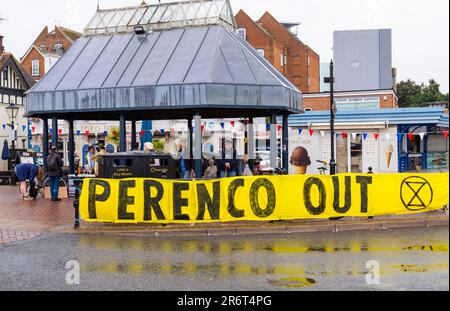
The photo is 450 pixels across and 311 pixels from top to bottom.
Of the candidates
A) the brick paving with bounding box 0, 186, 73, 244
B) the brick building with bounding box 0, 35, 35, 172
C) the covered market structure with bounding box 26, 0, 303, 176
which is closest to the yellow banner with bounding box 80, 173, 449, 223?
the brick paving with bounding box 0, 186, 73, 244

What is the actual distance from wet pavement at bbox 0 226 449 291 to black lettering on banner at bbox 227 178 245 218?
4.05ft

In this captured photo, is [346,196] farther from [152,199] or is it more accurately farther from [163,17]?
[163,17]

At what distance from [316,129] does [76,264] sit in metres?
28.6

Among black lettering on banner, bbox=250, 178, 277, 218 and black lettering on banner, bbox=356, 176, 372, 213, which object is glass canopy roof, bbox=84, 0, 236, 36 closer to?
black lettering on banner, bbox=250, 178, 277, 218

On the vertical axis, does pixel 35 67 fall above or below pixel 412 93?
above

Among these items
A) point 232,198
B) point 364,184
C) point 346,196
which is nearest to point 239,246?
point 232,198

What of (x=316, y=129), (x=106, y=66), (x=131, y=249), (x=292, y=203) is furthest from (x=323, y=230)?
(x=316, y=129)

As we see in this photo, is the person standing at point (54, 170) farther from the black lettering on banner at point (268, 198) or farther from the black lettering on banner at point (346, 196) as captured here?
the black lettering on banner at point (346, 196)

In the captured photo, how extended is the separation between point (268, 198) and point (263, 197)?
0.44 feet

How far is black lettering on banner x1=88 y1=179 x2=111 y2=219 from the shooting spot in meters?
14.7

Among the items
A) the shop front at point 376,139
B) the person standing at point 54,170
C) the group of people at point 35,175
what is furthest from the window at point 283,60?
the person standing at point 54,170

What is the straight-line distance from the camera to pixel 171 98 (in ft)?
66.3

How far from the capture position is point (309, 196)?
14.4 meters

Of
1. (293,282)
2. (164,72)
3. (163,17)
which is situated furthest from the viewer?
(163,17)
